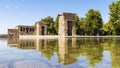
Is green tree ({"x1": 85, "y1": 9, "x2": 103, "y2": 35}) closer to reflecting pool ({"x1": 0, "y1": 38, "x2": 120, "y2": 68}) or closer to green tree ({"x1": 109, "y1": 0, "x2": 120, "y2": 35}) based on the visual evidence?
green tree ({"x1": 109, "y1": 0, "x2": 120, "y2": 35})

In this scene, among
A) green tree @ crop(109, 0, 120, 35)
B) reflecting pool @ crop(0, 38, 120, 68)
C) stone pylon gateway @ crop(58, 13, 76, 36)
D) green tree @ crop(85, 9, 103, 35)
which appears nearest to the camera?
reflecting pool @ crop(0, 38, 120, 68)

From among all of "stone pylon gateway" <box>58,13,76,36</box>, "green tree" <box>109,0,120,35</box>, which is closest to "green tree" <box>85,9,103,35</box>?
"green tree" <box>109,0,120,35</box>

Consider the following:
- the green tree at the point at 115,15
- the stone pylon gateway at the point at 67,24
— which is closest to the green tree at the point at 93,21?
the green tree at the point at 115,15

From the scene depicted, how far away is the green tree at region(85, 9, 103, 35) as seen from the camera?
2432 inches

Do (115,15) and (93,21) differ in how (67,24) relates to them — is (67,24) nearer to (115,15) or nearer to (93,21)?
(115,15)

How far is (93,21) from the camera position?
62.5m

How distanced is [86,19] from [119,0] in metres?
13.8

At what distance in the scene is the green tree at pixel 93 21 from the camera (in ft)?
203

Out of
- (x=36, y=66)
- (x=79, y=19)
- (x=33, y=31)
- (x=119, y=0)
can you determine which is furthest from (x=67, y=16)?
(x=36, y=66)

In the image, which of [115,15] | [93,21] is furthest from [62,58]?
[93,21]

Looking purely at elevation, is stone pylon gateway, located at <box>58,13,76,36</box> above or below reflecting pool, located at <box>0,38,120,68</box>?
above

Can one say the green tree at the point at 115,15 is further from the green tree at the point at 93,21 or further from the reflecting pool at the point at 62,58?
the reflecting pool at the point at 62,58

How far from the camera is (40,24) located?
6675 centimetres

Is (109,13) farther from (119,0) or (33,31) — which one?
(33,31)
